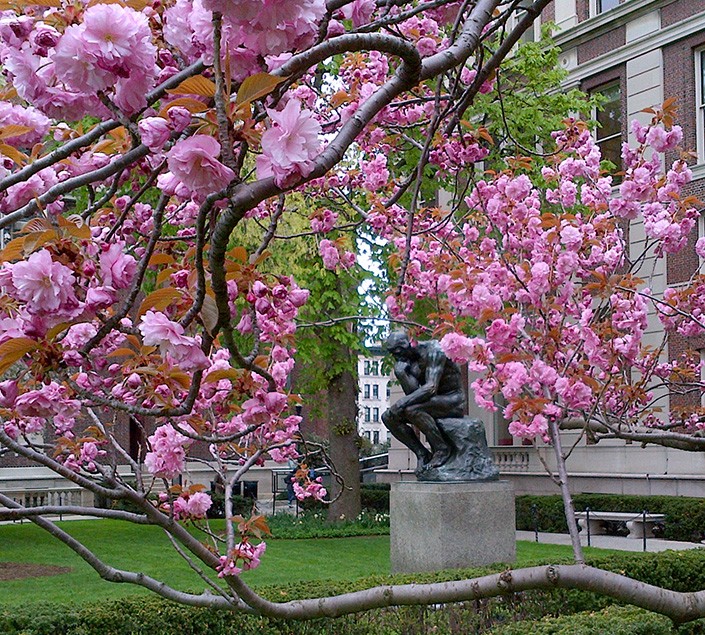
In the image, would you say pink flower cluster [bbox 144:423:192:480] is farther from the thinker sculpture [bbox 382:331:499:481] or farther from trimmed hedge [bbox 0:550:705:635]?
the thinker sculpture [bbox 382:331:499:481]

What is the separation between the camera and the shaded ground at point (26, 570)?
13.4 metres

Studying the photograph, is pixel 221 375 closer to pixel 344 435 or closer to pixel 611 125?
pixel 344 435

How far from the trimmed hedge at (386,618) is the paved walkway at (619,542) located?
7416mm

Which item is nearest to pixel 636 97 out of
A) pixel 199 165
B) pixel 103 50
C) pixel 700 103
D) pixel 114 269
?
pixel 700 103

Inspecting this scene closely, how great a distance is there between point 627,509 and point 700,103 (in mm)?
8867

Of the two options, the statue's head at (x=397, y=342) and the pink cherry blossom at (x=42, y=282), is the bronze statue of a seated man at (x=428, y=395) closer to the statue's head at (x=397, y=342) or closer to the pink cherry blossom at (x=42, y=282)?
the statue's head at (x=397, y=342)

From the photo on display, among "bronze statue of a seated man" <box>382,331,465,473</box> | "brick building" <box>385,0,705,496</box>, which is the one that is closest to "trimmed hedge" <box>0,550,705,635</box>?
"bronze statue of a seated man" <box>382,331,465,473</box>

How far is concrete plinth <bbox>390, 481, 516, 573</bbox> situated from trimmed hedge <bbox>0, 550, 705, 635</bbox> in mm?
1438

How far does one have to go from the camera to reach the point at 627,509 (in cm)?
1955

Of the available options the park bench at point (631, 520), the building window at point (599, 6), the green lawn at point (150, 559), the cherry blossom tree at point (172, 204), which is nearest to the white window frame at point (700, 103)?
the building window at point (599, 6)

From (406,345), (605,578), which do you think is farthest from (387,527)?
(605,578)

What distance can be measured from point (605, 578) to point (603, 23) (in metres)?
22.3

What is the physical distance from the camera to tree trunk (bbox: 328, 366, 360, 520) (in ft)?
65.9

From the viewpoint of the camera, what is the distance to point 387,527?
1962 centimetres
